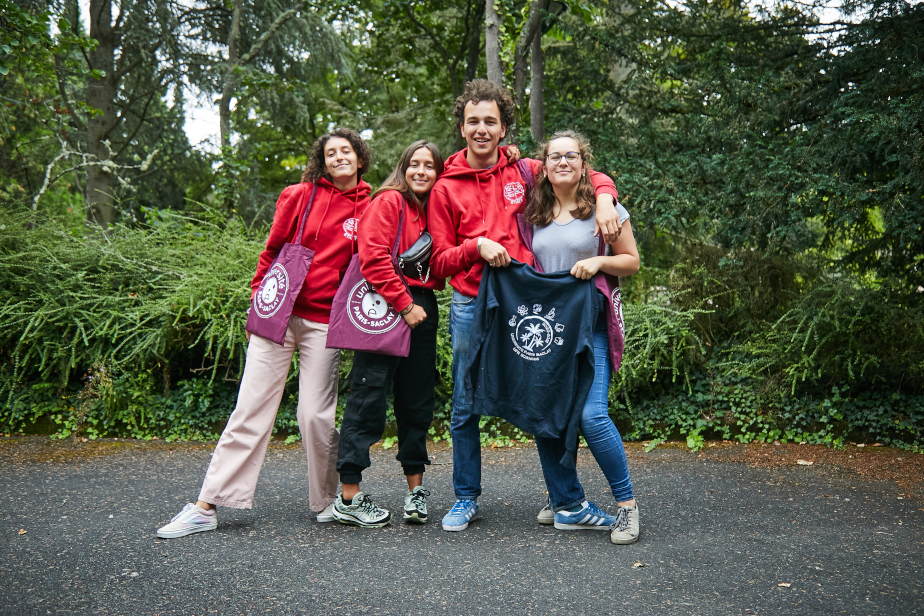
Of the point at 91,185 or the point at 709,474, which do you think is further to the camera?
the point at 91,185

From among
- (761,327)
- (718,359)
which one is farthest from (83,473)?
(761,327)

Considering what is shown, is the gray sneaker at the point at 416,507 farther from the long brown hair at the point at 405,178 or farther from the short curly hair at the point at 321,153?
the short curly hair at the point at 321,153

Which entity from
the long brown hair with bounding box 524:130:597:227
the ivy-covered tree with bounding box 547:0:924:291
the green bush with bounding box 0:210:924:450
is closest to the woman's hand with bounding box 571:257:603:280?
the long brown hair with bounding box 524:130:597:227

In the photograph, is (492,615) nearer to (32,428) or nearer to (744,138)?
(744,138)

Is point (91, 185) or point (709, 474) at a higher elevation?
point (91, 185)

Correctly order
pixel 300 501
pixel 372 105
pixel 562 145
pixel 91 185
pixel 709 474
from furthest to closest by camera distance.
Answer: pixel 372 105, pixel 91 185, pixel 709 474, pixel 300 501, pixel 562 145

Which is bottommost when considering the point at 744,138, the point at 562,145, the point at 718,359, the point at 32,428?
the point at 32,428

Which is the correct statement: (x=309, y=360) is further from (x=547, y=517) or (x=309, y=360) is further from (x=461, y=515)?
(x=547, y=517)

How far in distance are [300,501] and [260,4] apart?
10.7m

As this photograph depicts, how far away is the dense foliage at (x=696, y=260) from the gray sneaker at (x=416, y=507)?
2.16m

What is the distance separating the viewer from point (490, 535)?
11.7 feet

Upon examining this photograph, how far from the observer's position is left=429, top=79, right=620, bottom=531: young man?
11.6 ft

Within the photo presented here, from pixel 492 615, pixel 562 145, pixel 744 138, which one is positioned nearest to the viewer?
pixel 492 615

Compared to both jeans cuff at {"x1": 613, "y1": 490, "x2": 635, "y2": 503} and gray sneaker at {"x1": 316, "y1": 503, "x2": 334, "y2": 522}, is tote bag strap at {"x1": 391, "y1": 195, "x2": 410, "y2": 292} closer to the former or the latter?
gray sneaker at {"x1": 316, "y1": 503, "x2": 334, "y2": 522}
